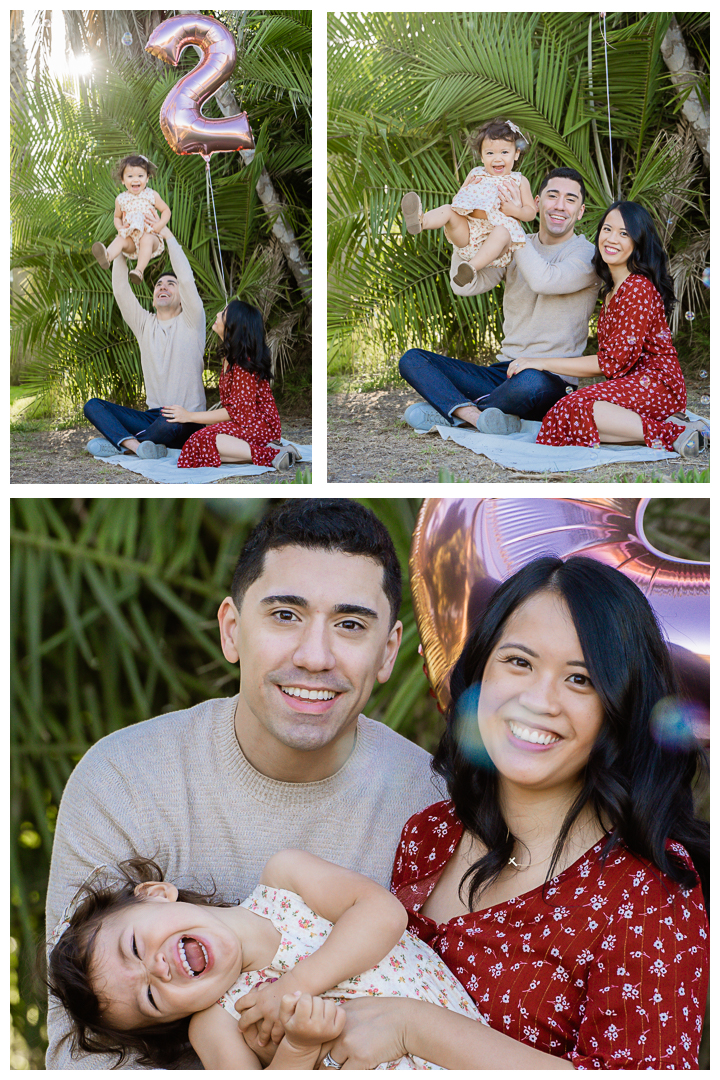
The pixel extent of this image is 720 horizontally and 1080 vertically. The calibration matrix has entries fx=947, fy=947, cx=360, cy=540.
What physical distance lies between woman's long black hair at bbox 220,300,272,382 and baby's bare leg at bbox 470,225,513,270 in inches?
19.7

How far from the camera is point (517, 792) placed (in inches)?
65.1

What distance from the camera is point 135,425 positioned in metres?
2.16

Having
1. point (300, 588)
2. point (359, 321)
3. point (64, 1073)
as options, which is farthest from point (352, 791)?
point (359, 321)

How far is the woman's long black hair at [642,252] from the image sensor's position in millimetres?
2021

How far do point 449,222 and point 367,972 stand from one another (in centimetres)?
151

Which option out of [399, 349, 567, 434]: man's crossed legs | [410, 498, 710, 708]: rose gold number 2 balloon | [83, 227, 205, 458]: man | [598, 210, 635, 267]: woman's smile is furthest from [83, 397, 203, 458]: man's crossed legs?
[598, 210, 635, 267]: woman's smile

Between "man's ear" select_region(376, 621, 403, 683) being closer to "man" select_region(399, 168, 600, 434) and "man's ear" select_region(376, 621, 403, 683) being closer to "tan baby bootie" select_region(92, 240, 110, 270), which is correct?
"man" select_region(399, 168, 600, 434)

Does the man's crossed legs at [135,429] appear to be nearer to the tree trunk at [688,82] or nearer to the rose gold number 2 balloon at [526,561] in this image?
the rose gold number 2 balloon at [526,561]

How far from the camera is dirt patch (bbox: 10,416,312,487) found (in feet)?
6.76

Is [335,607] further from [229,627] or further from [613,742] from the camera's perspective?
[613,742]

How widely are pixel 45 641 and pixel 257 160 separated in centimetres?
114

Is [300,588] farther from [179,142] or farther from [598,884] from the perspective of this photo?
[179,142]

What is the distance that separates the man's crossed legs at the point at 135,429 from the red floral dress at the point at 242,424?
52 millimetres

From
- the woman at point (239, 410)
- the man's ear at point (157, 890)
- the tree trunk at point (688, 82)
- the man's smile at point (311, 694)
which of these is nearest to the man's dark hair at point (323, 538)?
the man's smile at point (311, 694)
